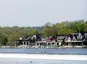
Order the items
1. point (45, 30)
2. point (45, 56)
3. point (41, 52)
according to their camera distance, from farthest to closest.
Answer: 1. point (45, 30)
2. point (41, 52)
3. point (45, 56)

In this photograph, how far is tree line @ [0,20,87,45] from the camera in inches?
328

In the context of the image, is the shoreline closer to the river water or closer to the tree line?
the river water

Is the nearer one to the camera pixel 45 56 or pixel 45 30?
pixel 45 56

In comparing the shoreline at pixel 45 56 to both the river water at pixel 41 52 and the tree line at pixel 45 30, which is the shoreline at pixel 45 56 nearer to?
the river water at pixel 41 52

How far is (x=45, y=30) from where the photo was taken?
8.47 metres

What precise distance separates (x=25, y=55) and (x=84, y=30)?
180 centimetres

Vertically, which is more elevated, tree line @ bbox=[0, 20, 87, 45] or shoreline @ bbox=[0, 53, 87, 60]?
tree line @ bbox=[0, 20, 87, 45]

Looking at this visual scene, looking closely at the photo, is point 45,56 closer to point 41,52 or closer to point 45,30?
point 41,52

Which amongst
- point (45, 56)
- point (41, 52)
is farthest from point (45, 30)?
point (45, 56)

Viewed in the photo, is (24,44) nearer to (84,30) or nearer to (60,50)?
(60,50)

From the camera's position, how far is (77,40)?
8102 millimetres

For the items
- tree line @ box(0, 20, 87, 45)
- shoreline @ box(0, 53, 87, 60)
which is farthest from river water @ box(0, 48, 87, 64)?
tree line @ box(0, 20, 87, 45)

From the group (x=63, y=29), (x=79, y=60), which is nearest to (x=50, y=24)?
(x=63, y=29)

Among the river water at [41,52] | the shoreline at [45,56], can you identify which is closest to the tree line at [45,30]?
the river water at [41,52]
